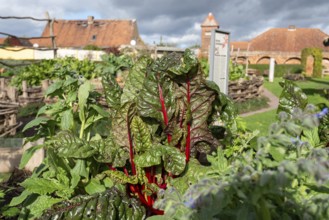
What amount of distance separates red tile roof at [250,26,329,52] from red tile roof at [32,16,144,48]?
54.4 feet

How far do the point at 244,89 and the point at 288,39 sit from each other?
134 feet

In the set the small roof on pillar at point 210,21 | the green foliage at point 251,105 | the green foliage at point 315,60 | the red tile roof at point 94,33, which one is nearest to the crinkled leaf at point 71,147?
the green foliage at point 251,105

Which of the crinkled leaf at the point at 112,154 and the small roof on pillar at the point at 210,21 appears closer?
the crinkled leaf at the point at 112,154

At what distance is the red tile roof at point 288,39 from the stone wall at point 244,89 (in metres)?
37.1

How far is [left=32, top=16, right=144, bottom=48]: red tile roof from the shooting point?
4678 cm

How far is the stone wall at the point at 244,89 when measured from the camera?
42.9 feet

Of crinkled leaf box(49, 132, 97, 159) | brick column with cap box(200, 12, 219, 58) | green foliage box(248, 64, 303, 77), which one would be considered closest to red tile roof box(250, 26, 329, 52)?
brick column with cap box(200, 12, 219, 58)

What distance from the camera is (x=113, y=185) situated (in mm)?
2193

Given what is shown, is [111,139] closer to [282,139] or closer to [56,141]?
[56,141]

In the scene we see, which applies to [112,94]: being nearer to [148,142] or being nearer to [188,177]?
[148,142]

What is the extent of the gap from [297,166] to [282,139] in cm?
8

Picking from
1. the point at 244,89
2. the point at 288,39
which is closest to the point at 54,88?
the point at 244,89

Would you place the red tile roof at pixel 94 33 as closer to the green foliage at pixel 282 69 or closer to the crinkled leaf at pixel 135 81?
the green foliage at pixel 282 69

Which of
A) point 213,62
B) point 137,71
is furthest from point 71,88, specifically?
point 213,62
